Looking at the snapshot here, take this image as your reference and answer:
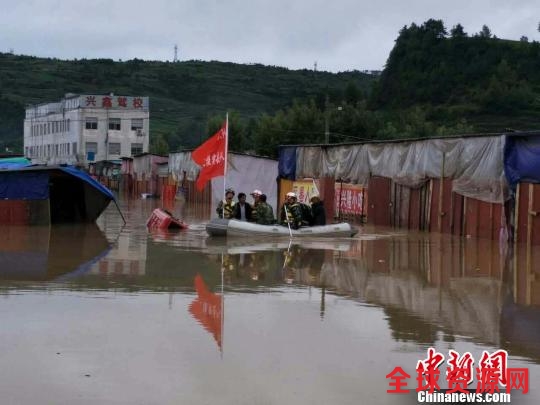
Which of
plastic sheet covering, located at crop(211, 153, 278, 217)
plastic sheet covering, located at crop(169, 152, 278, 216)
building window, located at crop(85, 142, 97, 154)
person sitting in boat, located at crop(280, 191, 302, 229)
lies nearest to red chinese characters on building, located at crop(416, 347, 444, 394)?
person sitting in boat, located at crop(280, 191, 302, 229)

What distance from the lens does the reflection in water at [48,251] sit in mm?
16641

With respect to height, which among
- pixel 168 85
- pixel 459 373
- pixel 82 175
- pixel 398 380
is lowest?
pixel 398 380

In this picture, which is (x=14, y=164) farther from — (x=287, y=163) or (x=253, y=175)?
(x=253, y=175)

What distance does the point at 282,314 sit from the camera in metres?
12.3

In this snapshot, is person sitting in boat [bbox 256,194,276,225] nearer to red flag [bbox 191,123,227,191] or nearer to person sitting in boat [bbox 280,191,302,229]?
person sitting in boat [bbox 280,191,302,229]

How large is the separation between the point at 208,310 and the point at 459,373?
15.7 feet

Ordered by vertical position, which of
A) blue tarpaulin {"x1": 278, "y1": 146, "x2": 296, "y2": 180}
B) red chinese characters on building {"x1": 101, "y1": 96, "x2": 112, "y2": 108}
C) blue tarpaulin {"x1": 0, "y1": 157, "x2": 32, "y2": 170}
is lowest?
blue tarpaulin {"x1": 0, "y1": 157, "x2": 32, "y2": 170}

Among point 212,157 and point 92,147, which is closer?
point 212,157

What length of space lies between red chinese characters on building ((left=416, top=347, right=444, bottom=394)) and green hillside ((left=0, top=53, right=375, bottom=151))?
415ft

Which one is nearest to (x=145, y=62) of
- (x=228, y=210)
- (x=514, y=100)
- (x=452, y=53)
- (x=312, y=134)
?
(x=452, y=53)

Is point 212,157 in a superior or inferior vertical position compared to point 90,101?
inferior

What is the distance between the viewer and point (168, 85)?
170 m

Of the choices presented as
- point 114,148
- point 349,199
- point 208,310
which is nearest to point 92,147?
point 114,148

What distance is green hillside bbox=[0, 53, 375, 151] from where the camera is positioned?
149 m
